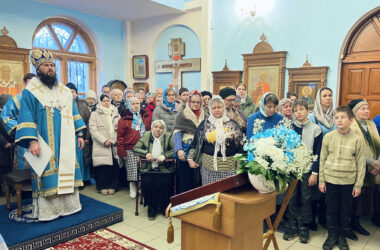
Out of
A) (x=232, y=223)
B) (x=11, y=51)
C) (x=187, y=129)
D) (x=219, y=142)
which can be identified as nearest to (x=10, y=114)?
(x=187, y=129)

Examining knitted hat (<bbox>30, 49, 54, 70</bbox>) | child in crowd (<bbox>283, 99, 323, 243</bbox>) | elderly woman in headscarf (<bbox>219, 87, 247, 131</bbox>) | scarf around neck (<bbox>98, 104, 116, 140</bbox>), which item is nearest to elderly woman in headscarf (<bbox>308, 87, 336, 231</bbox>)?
child in crowd (<bbox>283, 99, 323, 243</bbox>)

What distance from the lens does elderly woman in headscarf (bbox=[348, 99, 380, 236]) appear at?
351cm

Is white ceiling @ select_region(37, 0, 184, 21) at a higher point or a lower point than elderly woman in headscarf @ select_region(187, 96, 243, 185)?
higher

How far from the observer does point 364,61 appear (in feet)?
21.0

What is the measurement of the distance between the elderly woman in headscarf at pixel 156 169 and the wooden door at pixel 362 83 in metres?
4.46

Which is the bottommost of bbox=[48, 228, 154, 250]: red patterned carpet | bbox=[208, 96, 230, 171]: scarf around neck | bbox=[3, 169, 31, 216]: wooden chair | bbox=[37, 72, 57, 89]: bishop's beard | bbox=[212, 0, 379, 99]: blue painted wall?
bbox=[48, 228, 154, 250]: red patterned carpet

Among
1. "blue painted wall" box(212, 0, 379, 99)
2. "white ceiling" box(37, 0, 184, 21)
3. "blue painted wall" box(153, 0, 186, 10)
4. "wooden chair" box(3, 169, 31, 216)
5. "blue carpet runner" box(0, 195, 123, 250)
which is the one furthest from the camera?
"blue painted wall" box(153, 0, 186, 10)

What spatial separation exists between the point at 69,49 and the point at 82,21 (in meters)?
0.91

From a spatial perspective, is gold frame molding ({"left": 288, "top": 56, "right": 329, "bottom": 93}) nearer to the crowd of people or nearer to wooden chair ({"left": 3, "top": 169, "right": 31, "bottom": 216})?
the crowd of people

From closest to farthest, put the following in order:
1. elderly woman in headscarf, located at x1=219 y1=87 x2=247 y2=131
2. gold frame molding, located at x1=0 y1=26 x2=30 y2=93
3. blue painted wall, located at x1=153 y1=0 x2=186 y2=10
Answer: elderly woman in headscarf, located at x1=219 y1=87 x2=247 y2=131, gold frame molding, located at x1=0 y1=26 x2=30 y2=93, blue painted wall, located at x1=153 y1=0 x2=186 y2=10

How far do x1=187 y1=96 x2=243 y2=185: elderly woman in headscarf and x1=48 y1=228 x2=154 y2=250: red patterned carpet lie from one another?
1094 mm

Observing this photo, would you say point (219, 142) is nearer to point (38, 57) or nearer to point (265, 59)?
point (38, 57)

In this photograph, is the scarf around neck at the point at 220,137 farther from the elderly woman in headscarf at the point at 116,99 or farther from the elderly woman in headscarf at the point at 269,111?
the elderly woman in headscarf at the point at 116,99

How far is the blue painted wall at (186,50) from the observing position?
903cm
